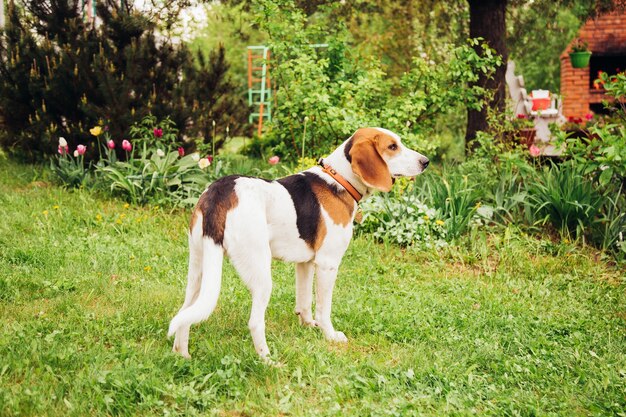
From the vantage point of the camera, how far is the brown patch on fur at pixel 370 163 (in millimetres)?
4312

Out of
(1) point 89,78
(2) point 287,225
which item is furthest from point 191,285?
(1) point 89,78

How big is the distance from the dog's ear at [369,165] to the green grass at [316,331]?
1087 millimetres

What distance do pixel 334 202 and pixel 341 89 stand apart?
4.37 metres

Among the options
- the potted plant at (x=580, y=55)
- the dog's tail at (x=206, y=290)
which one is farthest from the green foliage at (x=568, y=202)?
the potted plant at (x=580, y=55)

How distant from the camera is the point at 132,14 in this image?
884 cm

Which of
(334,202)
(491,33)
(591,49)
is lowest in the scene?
(334,202)

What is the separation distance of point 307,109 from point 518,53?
6706 millimetres

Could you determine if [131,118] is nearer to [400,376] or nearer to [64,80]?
[64,80]

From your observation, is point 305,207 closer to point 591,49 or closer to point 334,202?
point 334,202

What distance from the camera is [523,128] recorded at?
364 inches

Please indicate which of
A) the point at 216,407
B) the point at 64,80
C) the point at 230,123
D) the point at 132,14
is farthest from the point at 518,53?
the point at 216,407

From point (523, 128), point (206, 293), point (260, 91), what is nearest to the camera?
point (206, 293)

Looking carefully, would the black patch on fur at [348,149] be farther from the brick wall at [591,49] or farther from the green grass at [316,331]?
the brick wall at [591,49]

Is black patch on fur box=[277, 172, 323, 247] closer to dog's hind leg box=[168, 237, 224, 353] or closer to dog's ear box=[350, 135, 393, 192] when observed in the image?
dog's ear box=[350, 135, 393, 192]
